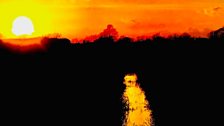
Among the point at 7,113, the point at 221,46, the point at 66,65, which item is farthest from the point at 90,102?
the point at 221,46

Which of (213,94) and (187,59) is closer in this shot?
(213,94)

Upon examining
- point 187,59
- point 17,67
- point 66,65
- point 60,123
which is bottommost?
point 60,123

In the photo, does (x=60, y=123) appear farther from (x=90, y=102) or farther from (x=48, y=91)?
(x=48, y=91)

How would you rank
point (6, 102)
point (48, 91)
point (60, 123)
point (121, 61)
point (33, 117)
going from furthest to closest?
1. point (121, 61)
2. point (48, 91)
3. point (6, 102)
4. point (33, 117)
5. point (60, 123)

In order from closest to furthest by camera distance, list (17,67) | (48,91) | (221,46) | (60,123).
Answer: (60,123), (48,91), (17,67), (221,46)

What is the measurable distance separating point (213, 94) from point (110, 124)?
73.4ft

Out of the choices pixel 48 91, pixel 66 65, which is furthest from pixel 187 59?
pixel 48 91

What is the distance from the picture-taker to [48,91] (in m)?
59.8

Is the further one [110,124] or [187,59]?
[187,59]

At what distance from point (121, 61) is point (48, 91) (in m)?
138

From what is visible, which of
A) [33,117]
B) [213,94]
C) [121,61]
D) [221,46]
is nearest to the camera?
[33,117]

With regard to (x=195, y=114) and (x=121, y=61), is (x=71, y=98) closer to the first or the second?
(x=195, y=114)

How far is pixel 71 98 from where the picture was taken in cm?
5341

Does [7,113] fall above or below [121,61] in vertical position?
below
